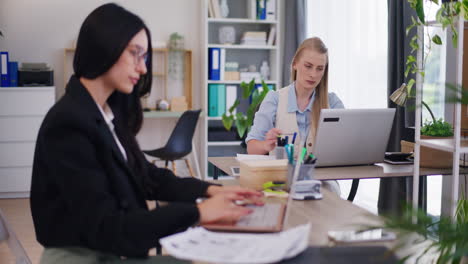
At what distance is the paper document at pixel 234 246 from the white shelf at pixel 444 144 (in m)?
1.17

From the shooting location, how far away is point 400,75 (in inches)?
147

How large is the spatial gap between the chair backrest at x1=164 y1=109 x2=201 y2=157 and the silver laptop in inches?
102

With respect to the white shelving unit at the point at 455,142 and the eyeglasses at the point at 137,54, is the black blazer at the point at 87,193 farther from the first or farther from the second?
the white shelving unit at the point at 455,142

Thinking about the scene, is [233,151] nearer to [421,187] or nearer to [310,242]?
[421,187]

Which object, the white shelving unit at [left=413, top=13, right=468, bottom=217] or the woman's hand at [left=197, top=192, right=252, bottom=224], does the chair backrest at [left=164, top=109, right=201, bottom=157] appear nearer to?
the white shelving unit at [left=413, top=13, right=468, bottom=217]

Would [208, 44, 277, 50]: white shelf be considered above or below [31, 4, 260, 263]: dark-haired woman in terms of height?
above

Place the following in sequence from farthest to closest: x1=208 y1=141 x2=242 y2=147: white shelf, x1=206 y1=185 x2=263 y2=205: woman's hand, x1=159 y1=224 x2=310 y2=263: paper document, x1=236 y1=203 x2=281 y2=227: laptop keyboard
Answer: x1=208 y1=141 x2=242 y2=147: white shelf → x1=206 y1=185 x2=263 y2=205: woman's hand → x1=236 y1=203 x2=281 y2=227: laptop keyboard → x1=159 y1=224 x2=310 y2=263: paper document

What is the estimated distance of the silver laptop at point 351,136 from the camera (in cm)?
259

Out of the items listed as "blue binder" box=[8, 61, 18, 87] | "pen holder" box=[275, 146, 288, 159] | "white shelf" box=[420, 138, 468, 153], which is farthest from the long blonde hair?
"blue binder" box=[8, 61, 18, 87]

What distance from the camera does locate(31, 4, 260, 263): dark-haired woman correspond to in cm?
132

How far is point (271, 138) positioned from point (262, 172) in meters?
0.72

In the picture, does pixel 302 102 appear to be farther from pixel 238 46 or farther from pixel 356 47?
pixel 238 46

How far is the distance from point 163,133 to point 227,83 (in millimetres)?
960

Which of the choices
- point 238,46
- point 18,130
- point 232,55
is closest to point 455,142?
point 238,46
